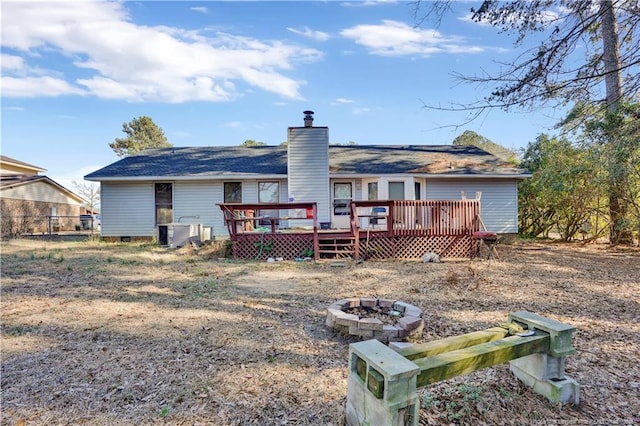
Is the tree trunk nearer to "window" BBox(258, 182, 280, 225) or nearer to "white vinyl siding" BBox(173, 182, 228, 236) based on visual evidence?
"window" BBox(258, 182, 280, 225)

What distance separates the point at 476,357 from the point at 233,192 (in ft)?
37.0

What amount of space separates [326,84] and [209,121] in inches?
425

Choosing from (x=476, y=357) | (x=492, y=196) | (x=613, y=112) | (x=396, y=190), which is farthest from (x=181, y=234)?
(x=613, y=112)

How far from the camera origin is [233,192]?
1235cm

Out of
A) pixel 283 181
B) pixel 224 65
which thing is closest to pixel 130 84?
pixel 224 65

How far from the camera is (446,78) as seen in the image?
4.64 m

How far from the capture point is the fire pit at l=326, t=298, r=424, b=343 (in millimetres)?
3215

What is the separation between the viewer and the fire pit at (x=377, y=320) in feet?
10.5

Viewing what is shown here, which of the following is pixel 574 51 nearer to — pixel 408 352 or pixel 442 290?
pixel 442 290

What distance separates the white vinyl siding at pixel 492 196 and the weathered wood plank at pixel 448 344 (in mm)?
10479

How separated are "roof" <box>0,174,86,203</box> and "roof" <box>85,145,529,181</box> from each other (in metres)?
9.55

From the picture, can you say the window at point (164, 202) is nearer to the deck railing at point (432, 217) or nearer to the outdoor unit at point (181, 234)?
the outdoor unit at point (181, 234)

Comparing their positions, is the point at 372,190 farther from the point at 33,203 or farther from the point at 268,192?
the point at 33,203

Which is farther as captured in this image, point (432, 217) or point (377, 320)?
point (432, 217)
